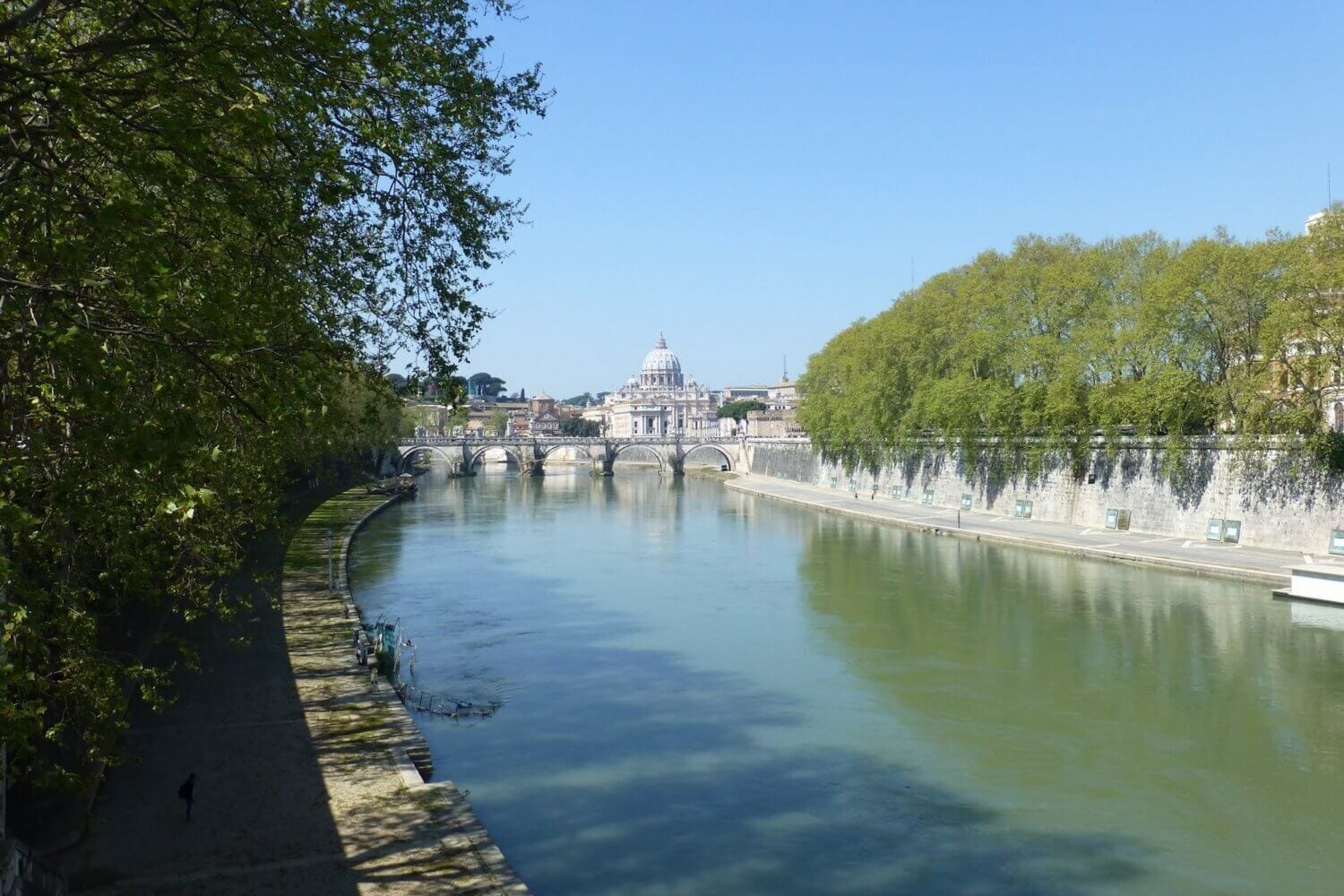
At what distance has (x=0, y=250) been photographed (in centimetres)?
680

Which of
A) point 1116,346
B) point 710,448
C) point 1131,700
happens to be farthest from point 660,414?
point 1131,700

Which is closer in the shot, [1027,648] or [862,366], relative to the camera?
[1027,648]

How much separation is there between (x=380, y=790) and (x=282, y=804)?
100cm

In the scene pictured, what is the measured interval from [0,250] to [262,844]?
20.4ft

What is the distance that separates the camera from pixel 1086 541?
3331 cm

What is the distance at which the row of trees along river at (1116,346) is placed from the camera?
→ 27.7 meters

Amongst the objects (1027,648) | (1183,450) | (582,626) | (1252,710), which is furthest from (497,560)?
(1252,710)

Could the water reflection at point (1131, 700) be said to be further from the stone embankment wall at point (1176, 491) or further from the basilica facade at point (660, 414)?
the basilica facade at point (660, 414)

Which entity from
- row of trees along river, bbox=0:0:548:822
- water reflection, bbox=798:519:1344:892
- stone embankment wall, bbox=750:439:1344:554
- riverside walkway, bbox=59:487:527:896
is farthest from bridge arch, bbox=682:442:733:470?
row of trees along river, bbox=0:0:548:822

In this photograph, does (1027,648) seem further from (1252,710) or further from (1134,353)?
(1134,353)

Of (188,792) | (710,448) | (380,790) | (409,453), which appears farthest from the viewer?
(710,448)

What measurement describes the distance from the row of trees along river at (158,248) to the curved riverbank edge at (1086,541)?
24.4 meters

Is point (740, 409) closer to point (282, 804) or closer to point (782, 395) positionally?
point (782, 395)

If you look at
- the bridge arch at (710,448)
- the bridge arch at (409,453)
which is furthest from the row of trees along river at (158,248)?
the bridge arch at (710,448)
